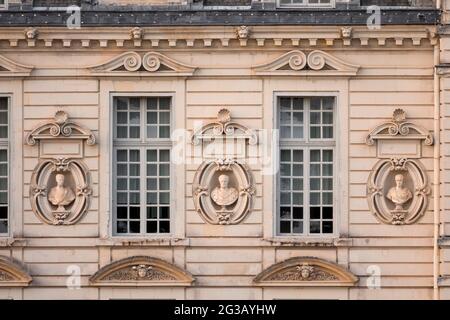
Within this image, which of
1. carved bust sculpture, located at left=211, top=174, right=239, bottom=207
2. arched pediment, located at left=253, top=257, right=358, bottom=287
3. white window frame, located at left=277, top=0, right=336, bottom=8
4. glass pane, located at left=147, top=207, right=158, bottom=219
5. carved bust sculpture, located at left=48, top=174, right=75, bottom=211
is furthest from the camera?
glass pane, located at left=147, top=207, right=158, bottom=219

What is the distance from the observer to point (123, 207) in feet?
142

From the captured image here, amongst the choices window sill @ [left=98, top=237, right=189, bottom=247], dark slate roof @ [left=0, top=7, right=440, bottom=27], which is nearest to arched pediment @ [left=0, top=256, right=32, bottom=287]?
window sill @ [left=98, top=237, right=189, bottom=247]

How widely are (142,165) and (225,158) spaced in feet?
5.15

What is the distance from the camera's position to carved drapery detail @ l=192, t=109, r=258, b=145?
4288 cm

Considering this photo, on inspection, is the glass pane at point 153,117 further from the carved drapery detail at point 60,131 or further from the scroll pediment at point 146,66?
the carved drapery detail at point 60,131

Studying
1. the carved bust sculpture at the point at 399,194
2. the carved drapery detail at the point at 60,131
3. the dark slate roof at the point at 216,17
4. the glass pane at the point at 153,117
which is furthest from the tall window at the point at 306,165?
the carved drapery detail at the point at 60,131

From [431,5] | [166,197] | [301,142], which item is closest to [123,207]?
[166,197]

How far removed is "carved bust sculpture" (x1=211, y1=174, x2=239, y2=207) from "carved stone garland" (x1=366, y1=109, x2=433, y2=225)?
8.15ft

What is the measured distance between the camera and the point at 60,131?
141 feet

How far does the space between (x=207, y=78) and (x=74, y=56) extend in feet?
8.14

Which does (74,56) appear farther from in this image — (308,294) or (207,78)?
(308,294)

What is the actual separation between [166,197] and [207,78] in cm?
231

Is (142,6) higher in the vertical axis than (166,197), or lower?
higher

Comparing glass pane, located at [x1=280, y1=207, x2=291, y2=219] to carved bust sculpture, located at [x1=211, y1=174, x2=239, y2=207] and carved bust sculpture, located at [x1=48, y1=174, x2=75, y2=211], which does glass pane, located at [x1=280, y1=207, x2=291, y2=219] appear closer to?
carved bust sculpture, located at [x1=211, y1=174, x2=239, y2=207]
